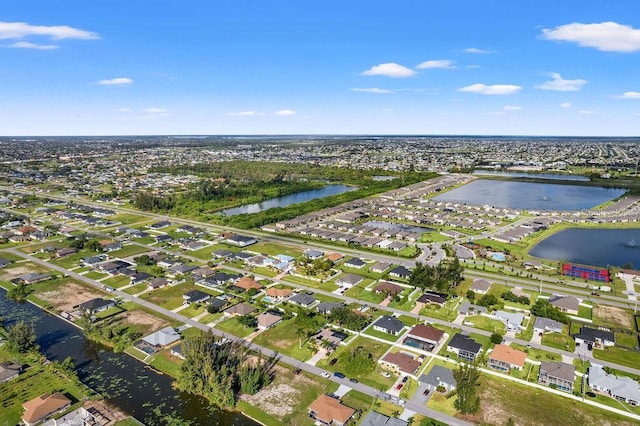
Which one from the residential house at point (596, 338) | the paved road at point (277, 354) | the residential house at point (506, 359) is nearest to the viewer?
the paved road at point (277, 354)

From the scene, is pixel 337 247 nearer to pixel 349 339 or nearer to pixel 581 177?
pixel 349 339

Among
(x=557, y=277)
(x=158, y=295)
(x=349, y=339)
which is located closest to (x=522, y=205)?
(x=557, y=277)

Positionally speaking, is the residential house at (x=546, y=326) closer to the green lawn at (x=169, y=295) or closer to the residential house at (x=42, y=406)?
the green lawn at (x=169, y=295)

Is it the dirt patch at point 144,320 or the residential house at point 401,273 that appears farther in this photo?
the residential house at point 401,273

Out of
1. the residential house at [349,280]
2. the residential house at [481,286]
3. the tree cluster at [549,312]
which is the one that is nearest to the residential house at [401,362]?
the residential house at [349,280]

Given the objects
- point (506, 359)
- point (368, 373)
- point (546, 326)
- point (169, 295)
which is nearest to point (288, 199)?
point (169, 295)

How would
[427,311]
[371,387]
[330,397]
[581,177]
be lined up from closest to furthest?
[330,397]
[371,387]
[427,311]
[581,177]
